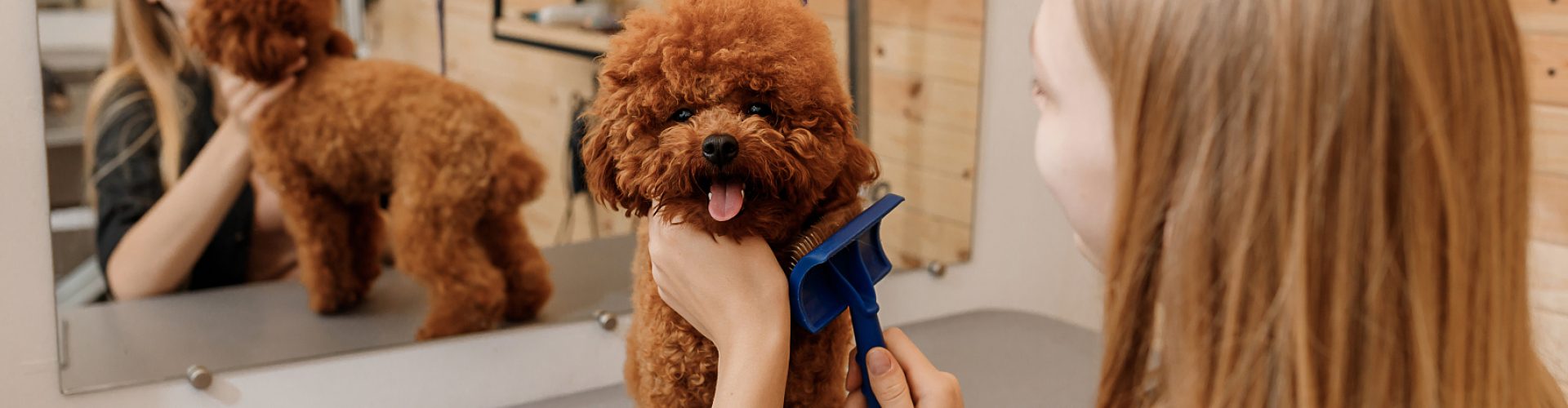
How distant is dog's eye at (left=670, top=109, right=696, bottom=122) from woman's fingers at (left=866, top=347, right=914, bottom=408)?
0.15m

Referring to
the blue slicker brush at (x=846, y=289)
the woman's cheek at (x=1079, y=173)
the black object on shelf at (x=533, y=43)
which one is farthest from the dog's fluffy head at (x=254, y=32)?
the woman's cheek at (x=1079, y=173)

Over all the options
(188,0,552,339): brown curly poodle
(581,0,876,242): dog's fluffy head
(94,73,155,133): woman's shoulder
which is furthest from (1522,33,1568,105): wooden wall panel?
(94,73,155,133): woman's shoulder

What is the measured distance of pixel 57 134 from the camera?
2.28 ft

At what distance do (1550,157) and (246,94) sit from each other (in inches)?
42.0

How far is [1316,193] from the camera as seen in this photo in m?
0.37

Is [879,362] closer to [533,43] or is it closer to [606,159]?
[606,159]

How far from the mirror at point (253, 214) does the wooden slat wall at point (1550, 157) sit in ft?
2.49

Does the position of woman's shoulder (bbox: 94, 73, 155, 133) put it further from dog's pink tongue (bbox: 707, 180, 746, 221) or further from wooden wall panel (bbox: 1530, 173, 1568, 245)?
wooden wall panel (bbox: 1530, 173, 1568, 245)

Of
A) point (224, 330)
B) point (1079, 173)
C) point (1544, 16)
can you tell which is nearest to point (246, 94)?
point (224, 330)

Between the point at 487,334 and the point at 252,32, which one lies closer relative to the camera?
the point at 252,32

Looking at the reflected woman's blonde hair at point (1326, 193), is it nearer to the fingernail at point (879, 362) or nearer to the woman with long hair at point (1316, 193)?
the woman with long hair at point (1316, 193)

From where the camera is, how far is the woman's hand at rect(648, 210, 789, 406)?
0.53 m

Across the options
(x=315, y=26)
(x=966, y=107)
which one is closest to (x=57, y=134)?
(x=315, y=26)

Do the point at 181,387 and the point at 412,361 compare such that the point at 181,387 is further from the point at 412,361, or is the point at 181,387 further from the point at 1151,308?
the point at 1151,308
